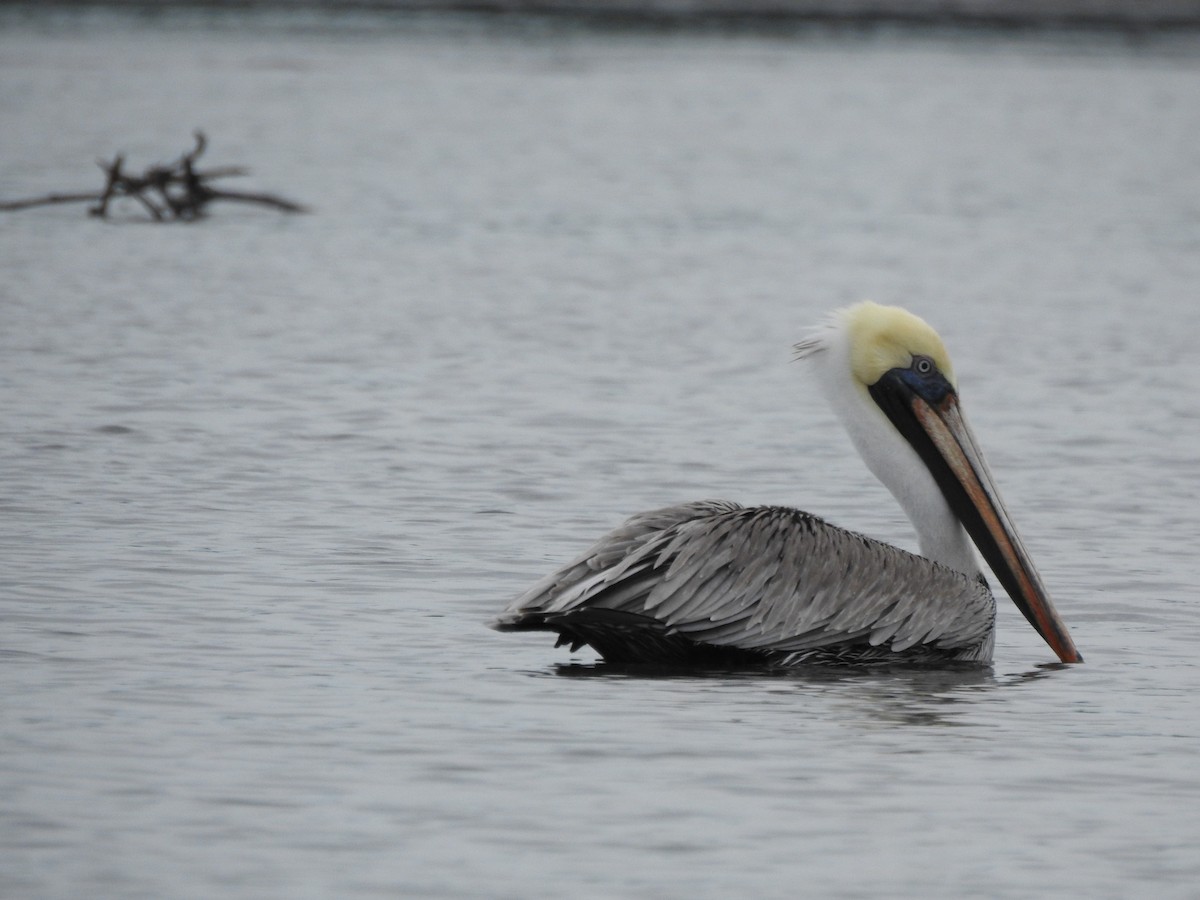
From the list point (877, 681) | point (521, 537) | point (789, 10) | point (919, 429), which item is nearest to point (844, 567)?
point (877, 681)

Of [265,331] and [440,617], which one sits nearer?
[440,617]

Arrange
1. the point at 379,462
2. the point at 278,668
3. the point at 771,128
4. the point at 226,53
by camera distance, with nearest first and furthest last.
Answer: the point at 278,668, the point at 379,462, the point at 771,128, the point at 226,53

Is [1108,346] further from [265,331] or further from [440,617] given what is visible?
[440,617]

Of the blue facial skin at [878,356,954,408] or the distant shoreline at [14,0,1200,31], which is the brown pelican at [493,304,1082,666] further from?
the distant shoreline at [14,0,1200,31]

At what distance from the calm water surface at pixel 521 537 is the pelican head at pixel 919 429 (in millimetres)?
175

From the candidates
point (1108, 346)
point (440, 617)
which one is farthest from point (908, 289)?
point (440, 617)

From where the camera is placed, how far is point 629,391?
1112 cm

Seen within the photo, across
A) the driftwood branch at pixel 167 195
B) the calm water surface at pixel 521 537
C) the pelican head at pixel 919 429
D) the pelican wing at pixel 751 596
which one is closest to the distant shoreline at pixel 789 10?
the calm water surface at pixel 521 537

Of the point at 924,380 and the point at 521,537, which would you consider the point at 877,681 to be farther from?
the point at 521,537

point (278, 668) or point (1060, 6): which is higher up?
point (1060, 6)

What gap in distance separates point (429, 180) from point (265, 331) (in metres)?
11.9

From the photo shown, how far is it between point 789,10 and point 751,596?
53.6m

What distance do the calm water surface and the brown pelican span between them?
0.13m

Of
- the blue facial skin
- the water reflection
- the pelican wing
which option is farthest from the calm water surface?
the blue facial skin
